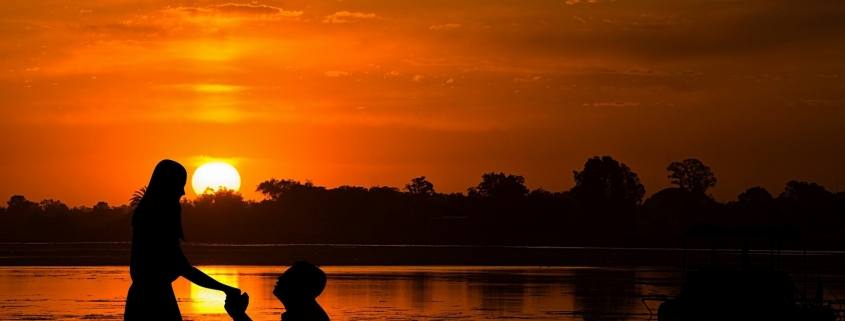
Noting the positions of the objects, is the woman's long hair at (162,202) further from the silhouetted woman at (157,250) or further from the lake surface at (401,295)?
the lake surface at (401,295)

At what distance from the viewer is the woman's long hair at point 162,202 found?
7.52 m

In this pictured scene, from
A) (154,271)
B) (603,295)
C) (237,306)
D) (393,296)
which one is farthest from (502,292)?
(237,306)

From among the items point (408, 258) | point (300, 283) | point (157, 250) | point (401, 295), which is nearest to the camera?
point (300, 283)

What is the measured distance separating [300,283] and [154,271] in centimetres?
135

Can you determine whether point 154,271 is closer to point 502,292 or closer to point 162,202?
point 162,202

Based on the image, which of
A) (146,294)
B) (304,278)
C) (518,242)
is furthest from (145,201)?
(518,242)

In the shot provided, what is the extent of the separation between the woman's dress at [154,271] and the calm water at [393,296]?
22212mm

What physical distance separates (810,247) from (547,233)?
134 feet

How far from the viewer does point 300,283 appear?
6.66m

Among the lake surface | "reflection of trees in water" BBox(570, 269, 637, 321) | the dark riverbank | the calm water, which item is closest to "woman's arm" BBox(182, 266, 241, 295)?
the calm water

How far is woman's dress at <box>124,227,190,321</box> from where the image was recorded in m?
7.51

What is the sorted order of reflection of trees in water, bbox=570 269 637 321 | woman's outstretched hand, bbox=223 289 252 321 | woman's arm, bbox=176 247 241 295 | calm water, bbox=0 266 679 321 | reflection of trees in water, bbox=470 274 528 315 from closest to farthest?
woman's outstretched hand, bbox=223 289 252 321 < woman's arm, bbox=176 247 241 295 < calm water, bbox=0 266 679 321 < reflection of trees in water, bbox=570 269 637 321 < reflection of trees in water, bbox=470 274 528 315

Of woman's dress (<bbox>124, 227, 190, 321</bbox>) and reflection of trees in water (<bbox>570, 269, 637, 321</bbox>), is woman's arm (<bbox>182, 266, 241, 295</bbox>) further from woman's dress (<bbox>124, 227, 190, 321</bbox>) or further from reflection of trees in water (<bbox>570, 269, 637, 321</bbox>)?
reflection of trees in water (<bbox>570, 269, 637, 321</bbox>)

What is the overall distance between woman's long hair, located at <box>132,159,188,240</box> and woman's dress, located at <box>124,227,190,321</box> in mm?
45
